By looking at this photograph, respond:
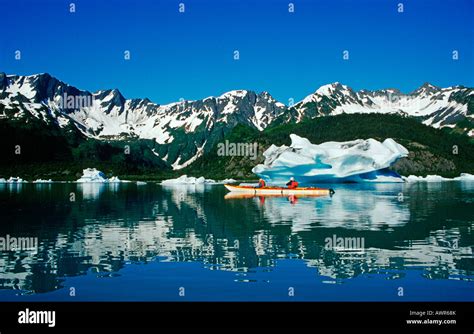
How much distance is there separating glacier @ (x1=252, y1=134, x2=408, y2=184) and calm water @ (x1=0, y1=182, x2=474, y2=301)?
72.1 meters

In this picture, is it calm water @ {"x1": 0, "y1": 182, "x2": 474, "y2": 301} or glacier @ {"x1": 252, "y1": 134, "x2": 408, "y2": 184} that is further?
glacier @ {"x1": 252, "y1": 134, "x2": 408, "y2": 184}

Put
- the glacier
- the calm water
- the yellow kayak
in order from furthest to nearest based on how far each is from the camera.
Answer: the glacier
the yellow kayak
the calm water

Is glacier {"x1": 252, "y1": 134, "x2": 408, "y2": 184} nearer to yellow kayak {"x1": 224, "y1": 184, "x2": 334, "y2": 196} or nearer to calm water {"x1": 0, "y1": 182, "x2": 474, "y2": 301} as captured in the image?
yellow kayak {"x1": 224, "y1": 184, "x2": 334, "y2": 196}

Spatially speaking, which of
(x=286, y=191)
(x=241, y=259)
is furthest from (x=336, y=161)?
(x=241, y=259)

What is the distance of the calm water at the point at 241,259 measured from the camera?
72.0 ft

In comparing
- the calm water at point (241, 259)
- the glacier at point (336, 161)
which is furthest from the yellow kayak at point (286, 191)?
the calm water at point (241, 259)

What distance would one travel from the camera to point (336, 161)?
122 m

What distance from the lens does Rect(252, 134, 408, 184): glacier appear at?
399 feet

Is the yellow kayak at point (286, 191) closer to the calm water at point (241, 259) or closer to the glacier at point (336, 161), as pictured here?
the glacier at point (336, 161)

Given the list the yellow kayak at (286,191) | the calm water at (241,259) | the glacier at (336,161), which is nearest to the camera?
the calm water at (241,259)

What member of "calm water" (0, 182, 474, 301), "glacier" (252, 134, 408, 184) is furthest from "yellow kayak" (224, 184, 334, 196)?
"calm water" (0, 182, 474, 301)

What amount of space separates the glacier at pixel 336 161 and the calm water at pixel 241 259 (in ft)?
237
